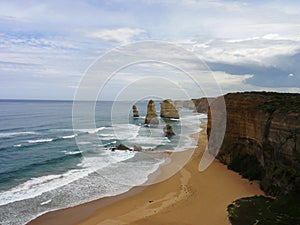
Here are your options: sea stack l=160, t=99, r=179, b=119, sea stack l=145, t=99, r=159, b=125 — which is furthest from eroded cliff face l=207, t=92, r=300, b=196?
sea stack l=160, t=99, r=179, b=119

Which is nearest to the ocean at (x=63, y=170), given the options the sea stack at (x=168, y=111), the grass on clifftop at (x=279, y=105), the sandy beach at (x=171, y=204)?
the sandy beach at (x=171, y=204)

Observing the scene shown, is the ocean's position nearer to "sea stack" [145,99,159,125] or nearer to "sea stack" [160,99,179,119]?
"sea stack" [145,99,159,125]

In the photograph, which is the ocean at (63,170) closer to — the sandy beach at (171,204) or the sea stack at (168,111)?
the sandy beach at (171,204)

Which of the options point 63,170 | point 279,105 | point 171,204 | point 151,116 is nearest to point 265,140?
point 279,105

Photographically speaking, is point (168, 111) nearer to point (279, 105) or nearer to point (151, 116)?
point (151, 116)

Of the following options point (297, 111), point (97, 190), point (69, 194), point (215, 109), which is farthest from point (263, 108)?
point (69, 194)

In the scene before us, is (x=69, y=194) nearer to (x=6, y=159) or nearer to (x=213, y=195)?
(x=213, y=195)
